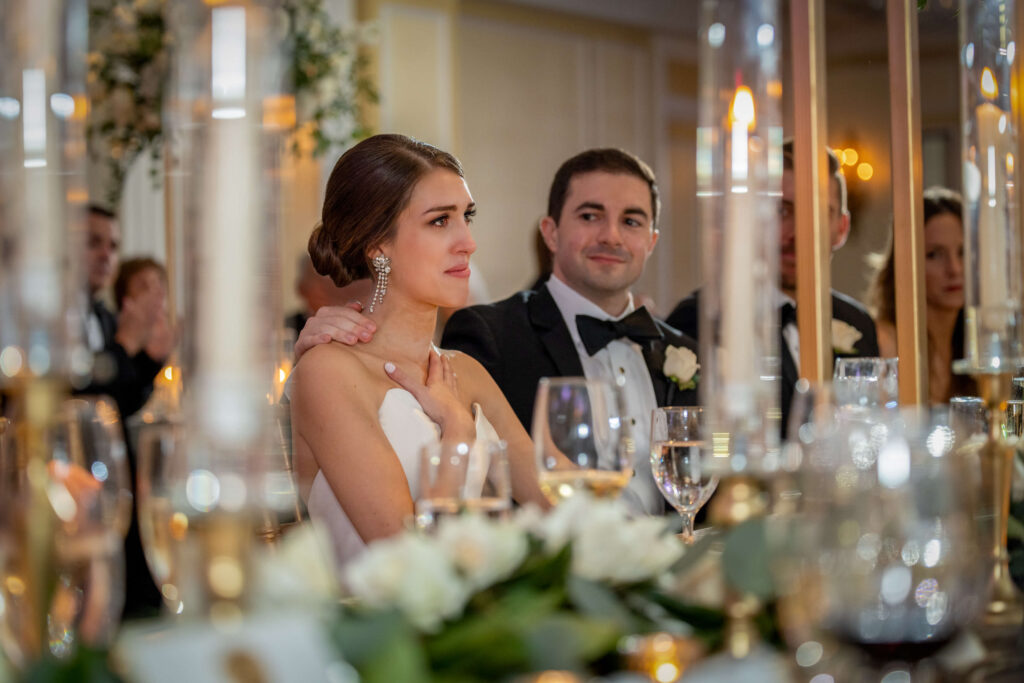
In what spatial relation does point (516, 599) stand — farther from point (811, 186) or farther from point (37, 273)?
point (811, 186)

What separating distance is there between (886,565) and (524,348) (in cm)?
261

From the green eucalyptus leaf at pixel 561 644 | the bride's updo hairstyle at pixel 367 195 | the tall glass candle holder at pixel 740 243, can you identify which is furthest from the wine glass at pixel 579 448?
the bride's updo hairstyle at pixel 367 195

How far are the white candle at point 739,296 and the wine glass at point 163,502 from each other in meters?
0.51

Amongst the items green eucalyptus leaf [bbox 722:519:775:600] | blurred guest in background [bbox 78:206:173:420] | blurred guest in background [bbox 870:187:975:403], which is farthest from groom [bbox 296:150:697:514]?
green eucalyptus leaf [bbox 722:519:775:600]

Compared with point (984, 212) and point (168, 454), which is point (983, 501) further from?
point (168, 454)

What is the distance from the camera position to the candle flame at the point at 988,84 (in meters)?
1.90

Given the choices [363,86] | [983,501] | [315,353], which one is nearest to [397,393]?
[315,353]

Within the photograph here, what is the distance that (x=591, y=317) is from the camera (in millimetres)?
3629

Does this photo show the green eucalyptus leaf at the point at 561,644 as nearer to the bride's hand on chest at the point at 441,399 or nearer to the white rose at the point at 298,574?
the white rose at the point at 298,574

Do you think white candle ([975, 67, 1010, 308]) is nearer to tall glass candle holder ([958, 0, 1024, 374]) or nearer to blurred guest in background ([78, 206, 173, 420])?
tall glass candle holder ([958, 0, 1024, 374])

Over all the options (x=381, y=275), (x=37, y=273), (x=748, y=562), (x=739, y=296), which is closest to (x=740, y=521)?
(x=748, y=562)

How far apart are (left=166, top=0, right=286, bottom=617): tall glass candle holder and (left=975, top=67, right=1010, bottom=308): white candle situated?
111cm

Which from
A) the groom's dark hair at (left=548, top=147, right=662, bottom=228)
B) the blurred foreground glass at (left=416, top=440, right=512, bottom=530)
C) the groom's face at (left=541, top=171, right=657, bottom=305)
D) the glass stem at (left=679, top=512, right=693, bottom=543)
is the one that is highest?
the groom's dark hair at (left=548, top=147, right=662, bottom=228)

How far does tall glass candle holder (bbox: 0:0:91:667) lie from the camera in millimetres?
1070
